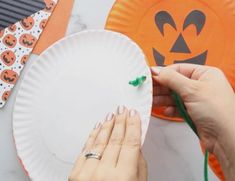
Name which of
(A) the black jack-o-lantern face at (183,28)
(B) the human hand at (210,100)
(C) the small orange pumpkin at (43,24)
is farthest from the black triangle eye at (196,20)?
(C) the small orange pumpkin at (43,24)

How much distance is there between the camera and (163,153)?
25.5 inches

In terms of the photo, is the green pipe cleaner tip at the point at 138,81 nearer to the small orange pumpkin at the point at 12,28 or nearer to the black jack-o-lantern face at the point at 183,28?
the black jack-o-lantern face at the point at 183,28

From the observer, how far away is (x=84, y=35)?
0.61 meters

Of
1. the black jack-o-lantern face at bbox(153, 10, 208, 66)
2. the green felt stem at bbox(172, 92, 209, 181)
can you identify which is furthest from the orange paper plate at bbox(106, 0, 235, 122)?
the green felt stem at bbox(172, 92, 209, 181)

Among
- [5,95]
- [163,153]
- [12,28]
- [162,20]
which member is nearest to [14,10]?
[12,28]

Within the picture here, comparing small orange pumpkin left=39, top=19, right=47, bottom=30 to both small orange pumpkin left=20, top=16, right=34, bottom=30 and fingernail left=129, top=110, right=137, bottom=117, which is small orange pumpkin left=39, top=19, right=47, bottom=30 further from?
fingernail left=129, top=110, right=137, bottom=117

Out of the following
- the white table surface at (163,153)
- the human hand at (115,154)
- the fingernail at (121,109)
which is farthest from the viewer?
the white table surface at (163,153)

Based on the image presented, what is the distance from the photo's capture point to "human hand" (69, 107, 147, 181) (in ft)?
1.43

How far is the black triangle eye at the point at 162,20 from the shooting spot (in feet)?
2.24

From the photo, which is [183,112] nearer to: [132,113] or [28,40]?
[132,113]

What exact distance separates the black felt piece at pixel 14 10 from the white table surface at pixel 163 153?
142 mm

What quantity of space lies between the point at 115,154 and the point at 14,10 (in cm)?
38

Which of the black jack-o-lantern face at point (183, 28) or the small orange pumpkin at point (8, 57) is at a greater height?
the black jack-o-lantern face at point (183, 28)

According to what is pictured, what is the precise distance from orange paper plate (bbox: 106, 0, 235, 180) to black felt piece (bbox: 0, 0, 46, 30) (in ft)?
0.50
